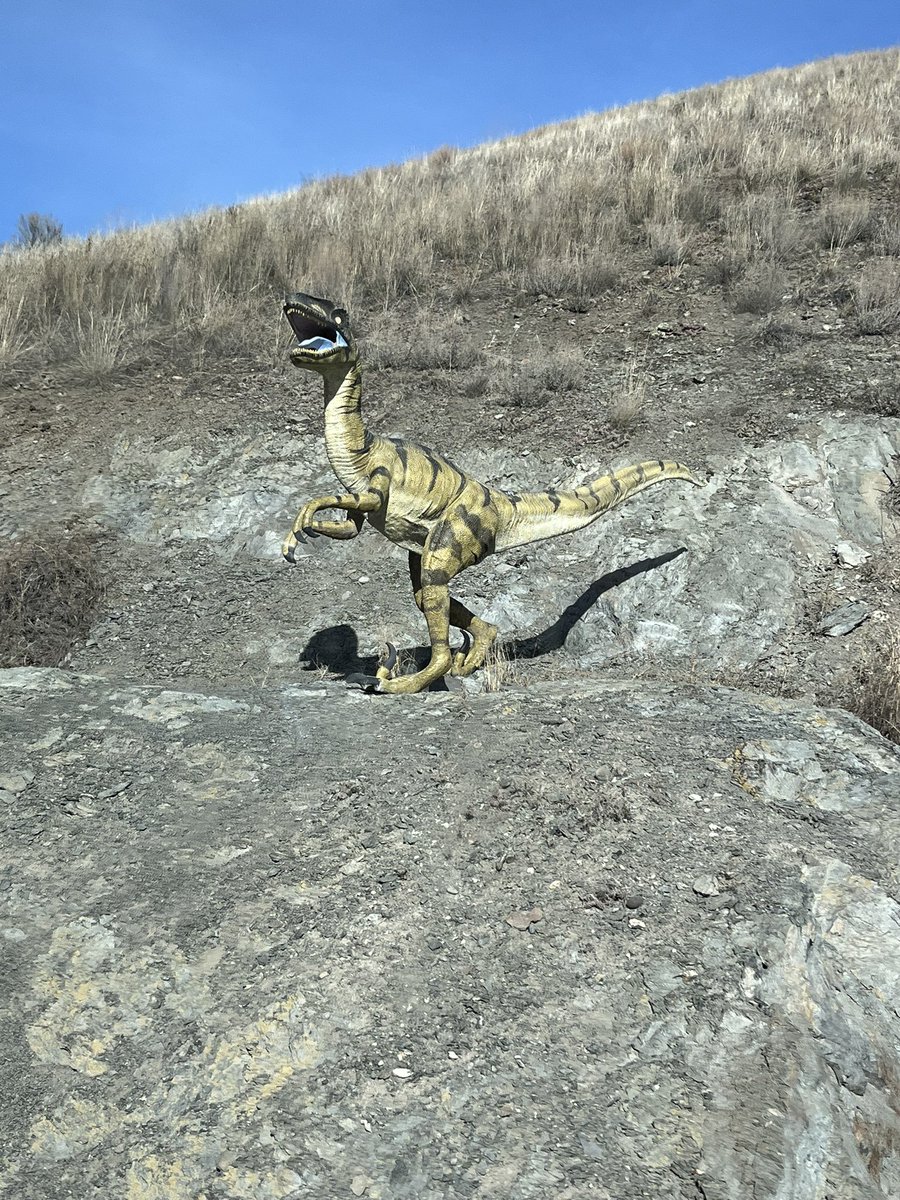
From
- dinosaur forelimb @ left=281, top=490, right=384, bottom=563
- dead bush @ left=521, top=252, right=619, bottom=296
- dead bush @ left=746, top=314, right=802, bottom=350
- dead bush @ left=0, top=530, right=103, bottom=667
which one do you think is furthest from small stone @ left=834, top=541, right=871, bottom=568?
dead bush @ left=0, top=530, right=103, bottom=667

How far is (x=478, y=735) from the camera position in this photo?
16.8 ft

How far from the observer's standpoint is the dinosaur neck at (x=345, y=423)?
5.55m

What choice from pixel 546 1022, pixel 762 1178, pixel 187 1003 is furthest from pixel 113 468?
pixel 762 1178

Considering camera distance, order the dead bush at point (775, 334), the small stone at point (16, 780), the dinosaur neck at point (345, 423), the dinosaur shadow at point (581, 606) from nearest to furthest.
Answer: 1. the small stone at point (16, 780)
2. the dinosaur neck at point (345, 423)
3. the dinosaur shadow at point (581, 606)
4. the dead bush at point (775, 334)

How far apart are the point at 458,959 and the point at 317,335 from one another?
3421 mm

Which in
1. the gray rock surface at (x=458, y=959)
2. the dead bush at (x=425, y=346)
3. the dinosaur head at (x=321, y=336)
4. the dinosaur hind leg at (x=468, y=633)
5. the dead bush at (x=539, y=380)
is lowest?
the gray rock surface at (x=458, y=959)

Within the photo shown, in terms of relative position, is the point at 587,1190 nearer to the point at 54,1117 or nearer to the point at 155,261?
the point at 54,1117

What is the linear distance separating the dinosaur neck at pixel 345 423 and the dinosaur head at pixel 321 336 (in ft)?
0.45

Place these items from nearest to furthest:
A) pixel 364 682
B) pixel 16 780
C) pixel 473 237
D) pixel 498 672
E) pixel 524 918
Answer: pixel 524 918, pixel 16 780, pixel 498 672, pixel 364 682, pixel 473 237

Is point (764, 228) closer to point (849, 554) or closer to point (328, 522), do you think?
point (849, 554)

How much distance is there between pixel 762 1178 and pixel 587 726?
243 cm

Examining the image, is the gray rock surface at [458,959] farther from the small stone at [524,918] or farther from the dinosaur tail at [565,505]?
the dinosaur tail at [565,505]

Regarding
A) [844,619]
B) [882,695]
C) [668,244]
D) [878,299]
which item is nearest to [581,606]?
[844,619]

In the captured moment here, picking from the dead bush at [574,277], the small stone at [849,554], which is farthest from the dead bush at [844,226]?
the small stone at [849,554]
